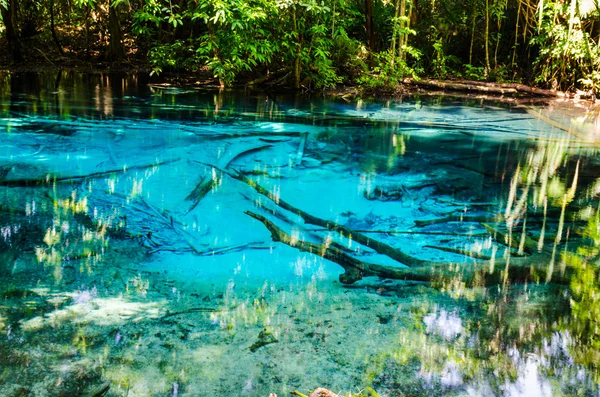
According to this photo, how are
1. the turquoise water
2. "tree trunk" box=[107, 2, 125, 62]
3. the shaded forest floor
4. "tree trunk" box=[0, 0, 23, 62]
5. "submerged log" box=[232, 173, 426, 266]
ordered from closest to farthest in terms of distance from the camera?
the turquoise water → "submerged log" box=[232, 173, 426, 266] → the shaded forest floor → "tree trunk" box=[0, 0, 23, 62] → "tree trunk" box=[107, 2, 125, 62]

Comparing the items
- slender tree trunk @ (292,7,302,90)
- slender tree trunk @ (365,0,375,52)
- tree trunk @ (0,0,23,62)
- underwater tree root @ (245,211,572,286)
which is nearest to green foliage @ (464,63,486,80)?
slender tree trunk @ (365,0,375,52)

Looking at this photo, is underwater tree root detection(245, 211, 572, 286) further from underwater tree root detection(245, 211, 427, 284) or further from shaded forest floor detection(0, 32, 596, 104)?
shaded forest floor detection(0, 32, 596, 104)

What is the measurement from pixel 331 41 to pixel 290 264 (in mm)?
7538

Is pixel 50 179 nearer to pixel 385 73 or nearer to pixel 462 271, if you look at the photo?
pixel 462 271

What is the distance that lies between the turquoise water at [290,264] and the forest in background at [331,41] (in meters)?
3.58

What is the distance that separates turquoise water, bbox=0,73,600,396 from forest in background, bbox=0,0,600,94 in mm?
3580

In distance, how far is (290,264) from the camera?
304 centimetres

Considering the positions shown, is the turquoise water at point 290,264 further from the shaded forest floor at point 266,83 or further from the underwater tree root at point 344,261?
the shaded forest floor at point 266,83

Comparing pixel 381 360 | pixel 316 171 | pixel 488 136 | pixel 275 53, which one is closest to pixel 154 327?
pixel 381 360

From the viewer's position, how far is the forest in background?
30.7ft

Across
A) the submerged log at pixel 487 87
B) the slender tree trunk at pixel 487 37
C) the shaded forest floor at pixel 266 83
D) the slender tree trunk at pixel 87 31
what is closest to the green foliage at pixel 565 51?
the shaded forest floor at pixel 266 83

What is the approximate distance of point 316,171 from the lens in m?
4.98

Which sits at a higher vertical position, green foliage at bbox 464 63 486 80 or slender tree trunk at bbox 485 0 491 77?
slender tree trunk at bbox 485 0 491 77

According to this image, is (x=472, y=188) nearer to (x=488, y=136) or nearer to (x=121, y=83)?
(x=488, y=136)
